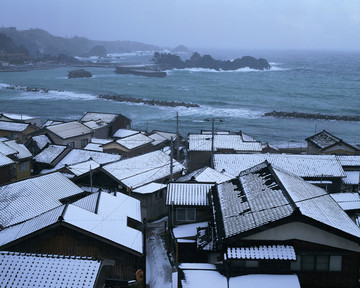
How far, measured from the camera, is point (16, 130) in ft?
109

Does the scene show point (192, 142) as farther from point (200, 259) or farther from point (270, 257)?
point (270, 257)

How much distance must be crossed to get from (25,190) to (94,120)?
74.5 feet

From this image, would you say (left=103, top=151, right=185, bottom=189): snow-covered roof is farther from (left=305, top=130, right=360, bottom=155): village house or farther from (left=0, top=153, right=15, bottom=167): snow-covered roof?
(left=305, top=130, right=360, bottom=155): village house

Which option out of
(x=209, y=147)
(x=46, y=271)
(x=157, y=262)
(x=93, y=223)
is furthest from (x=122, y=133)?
(x=46, y=271)

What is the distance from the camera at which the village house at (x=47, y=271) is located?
25.8 ft

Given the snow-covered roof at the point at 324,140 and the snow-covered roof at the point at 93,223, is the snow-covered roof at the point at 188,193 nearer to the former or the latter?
the snow-covered roof at the point at 93,223

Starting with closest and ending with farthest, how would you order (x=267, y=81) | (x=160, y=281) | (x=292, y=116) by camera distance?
(x=160, y=281)
(x=292, y=116)
(x=267, y=81)

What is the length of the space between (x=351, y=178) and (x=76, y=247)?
16348 mm

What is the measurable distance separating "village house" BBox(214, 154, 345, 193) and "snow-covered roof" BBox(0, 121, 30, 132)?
18.4 meters

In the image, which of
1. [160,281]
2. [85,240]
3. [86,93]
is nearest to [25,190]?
[85,240]

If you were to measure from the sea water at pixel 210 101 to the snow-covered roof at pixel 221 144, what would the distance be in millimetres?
11782

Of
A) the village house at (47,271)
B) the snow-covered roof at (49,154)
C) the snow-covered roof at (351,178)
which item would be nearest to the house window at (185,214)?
the village house at (47,271)

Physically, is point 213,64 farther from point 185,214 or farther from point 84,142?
point 185,214

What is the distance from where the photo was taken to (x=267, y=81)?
10619 cm
